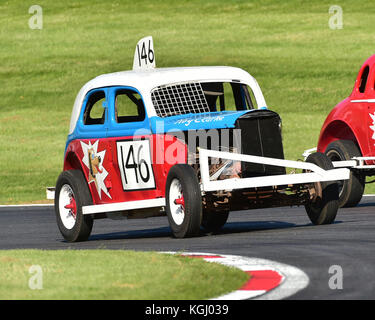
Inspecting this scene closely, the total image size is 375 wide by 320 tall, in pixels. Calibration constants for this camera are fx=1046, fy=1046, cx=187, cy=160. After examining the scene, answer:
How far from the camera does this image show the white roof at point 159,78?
13234 millimetres

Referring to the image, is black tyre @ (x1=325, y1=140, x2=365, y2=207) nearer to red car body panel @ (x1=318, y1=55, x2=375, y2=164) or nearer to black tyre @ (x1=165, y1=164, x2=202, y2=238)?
red car body panel @ (x1=318, y1=55, x2=375, y2=164)

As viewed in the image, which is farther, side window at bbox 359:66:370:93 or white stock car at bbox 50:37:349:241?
side window at bbox 359:66:370:93

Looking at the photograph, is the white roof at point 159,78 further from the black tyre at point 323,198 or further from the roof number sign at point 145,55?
the black tyre at point 323,198

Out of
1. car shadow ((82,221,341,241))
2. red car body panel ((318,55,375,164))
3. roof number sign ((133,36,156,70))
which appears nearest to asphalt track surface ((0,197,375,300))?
car shadow ((82,221,341,241))

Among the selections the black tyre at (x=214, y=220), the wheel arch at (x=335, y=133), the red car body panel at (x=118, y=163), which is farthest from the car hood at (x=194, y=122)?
the wheel arch at (x=335, y=133)

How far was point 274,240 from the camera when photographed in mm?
11820

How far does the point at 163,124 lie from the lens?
12.7 meters

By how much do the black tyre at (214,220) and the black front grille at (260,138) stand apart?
5.51 feet

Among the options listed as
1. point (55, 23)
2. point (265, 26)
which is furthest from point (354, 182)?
point (55, 23)

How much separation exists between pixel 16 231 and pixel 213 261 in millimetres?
5856

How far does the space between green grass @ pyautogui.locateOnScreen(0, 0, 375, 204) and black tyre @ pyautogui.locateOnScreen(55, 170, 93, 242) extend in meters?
10.5

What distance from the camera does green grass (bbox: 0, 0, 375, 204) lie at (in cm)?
3184
